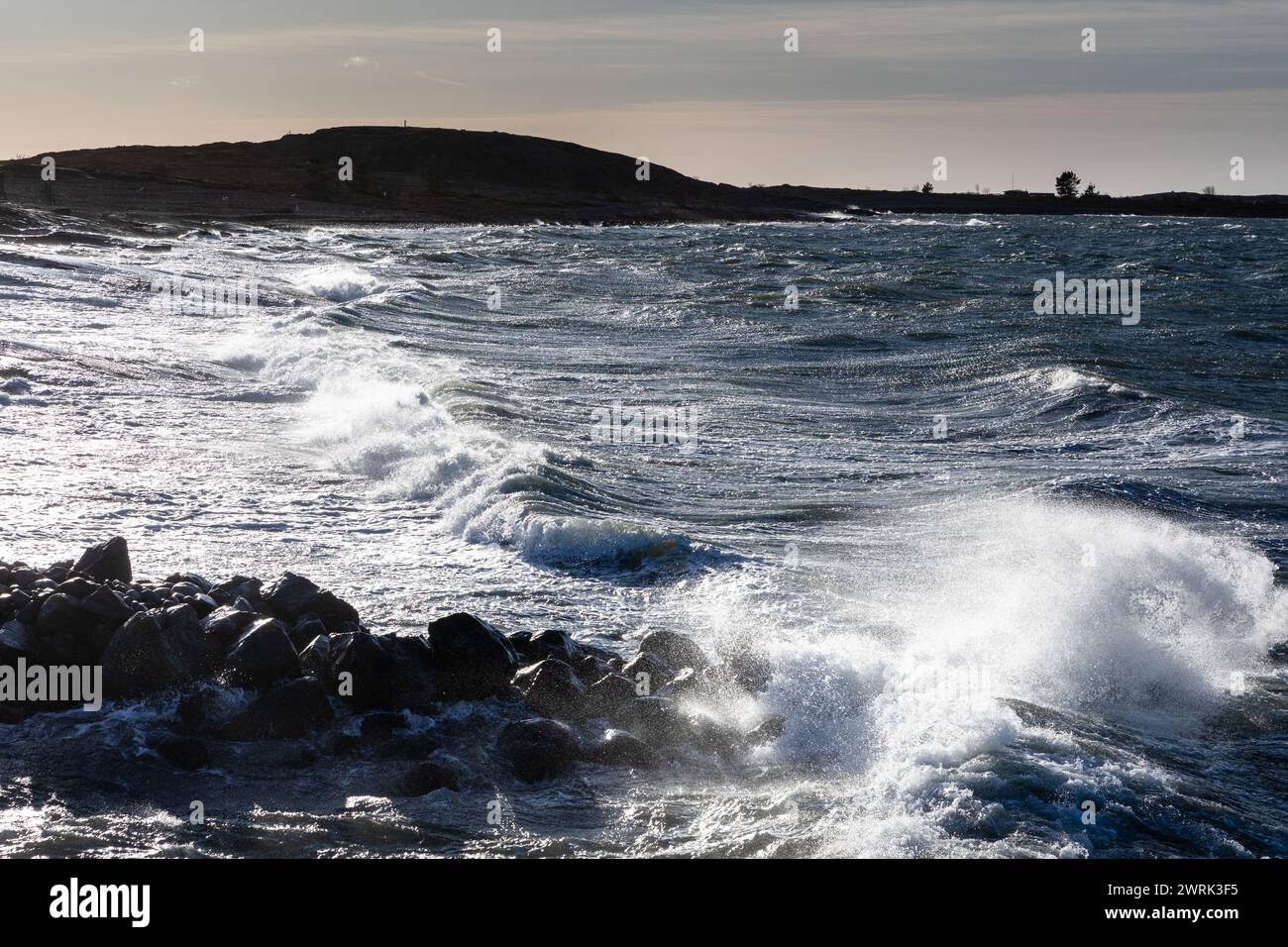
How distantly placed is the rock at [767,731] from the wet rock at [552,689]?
0.92m

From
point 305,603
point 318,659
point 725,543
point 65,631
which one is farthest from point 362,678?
point 725,543

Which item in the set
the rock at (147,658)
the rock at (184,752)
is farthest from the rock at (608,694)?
the rock at (147,658)

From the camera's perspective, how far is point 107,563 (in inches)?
313

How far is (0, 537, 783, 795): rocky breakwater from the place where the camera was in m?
6.49

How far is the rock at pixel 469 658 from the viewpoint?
705 cm

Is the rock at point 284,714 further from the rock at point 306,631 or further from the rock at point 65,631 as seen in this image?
the rock at point 65,631

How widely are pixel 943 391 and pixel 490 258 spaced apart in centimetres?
2875

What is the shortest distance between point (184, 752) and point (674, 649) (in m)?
2.80

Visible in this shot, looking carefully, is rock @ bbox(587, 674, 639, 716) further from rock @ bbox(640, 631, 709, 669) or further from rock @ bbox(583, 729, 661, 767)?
rock @ bbox(640, 631, 709, 669)

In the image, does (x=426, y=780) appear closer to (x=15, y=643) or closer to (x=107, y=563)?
(x=15, y=643)

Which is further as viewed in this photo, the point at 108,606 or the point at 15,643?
the point at 108,606

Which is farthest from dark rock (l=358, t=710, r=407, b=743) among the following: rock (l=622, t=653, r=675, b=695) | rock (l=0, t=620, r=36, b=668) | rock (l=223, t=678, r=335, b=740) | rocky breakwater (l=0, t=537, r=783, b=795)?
rock (l=0, t=620, r=36, b=668)

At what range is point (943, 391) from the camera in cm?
1975

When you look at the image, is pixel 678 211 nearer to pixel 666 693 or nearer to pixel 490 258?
pixel 490 258
